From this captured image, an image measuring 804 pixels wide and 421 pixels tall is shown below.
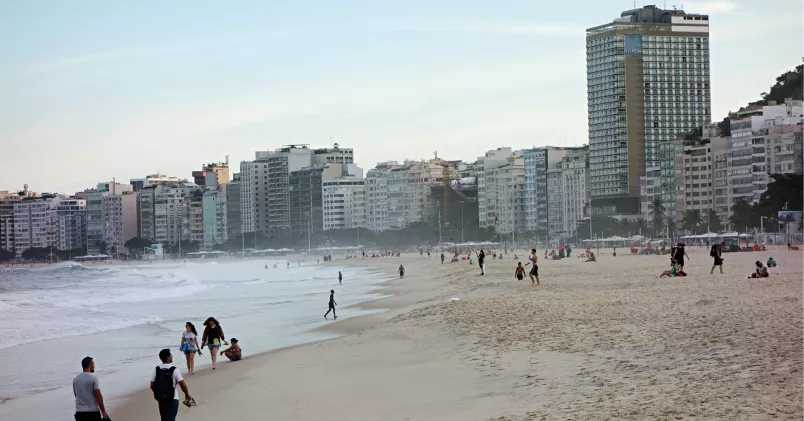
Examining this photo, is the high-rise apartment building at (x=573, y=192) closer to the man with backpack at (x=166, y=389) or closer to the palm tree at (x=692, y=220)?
the palm tree at (x=692, y=220)

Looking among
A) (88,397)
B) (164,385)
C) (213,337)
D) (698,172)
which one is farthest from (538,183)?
(88,397)

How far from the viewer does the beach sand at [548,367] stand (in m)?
11.0

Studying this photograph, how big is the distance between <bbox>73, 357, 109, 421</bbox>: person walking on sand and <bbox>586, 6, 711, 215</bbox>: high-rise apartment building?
151 m

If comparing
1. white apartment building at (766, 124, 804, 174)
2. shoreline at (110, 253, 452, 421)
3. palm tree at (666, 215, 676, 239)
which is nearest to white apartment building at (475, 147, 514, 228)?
palm tree at (666, 215, 676, 239)

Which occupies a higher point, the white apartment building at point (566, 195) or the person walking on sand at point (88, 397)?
the white apartment building at point (566, 195)

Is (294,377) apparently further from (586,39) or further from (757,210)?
(586,39)

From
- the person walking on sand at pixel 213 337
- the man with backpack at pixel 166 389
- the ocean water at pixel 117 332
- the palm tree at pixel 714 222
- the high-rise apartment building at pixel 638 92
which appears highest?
the high-rise apartment building at pixel 638 92

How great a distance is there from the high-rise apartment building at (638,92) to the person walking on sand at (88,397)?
15065cm

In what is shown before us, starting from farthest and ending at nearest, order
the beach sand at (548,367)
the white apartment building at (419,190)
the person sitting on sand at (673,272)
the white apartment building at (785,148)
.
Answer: the white apartment building at (419,190) < the white apartment building at (785,148) < the person sitting on sand at (673,272) < the beach sand at (548,367)

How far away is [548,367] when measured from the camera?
557 inches

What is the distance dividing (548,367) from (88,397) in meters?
6.52

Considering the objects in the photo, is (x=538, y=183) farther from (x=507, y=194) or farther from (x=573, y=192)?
(x=507, y=194)

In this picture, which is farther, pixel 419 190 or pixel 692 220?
pixel 419 190

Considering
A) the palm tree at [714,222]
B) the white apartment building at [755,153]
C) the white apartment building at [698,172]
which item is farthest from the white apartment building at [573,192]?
the palm tree at [714,222]
